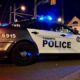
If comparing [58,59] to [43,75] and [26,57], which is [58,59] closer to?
[26,57]

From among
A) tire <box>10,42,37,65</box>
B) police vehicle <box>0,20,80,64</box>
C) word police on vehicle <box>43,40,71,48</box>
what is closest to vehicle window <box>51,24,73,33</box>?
police vehicle <box>0,20,80,64</box>

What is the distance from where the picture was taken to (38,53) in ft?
34.2

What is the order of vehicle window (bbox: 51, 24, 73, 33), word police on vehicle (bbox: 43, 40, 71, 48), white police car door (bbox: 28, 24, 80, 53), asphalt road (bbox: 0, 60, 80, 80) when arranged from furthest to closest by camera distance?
vehicle window (bbox: 51, 24, 73, 33), word police on vehicle (bbox: 43, 40, 71, 48), white police car door (bbox: 28, 24, 80, 53), asphalt road (bbox: 0, 60, 80, 80)

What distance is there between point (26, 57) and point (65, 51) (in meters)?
1.64

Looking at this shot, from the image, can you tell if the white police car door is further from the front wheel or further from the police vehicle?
the front wheel

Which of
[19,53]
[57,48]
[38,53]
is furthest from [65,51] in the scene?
[19,53]

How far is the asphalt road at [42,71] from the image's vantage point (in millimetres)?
7902

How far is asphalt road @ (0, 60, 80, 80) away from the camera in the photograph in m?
7.90

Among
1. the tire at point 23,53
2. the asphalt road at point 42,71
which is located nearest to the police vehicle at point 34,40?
the tire at point 23,53

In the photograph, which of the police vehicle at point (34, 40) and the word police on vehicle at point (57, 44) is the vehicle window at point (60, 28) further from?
the word police on vehicle at point (57, 44)

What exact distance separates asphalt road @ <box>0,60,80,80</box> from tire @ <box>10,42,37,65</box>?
22 centimetres

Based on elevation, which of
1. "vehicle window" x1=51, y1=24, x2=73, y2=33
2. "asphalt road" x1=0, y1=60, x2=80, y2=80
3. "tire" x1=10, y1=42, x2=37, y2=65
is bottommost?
"asphalt road" x1=0, y1=60, x2=80, y2=80

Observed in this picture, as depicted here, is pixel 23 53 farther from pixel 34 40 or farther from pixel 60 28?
pixel 60 28

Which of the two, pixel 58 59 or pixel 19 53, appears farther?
pixel 58 59
